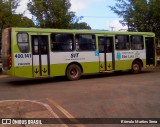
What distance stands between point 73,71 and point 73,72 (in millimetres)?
55

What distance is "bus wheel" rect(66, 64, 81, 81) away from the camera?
1812 cm

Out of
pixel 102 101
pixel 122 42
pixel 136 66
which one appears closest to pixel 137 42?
pixel 122 42

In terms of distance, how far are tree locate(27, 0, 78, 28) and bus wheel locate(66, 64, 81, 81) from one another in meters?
10.1

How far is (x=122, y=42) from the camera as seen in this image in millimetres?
20734

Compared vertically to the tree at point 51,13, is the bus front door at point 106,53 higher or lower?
lower

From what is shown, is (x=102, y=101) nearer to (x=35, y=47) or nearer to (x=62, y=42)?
(x=35, y=47)

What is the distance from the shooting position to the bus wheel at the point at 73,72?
18.1m

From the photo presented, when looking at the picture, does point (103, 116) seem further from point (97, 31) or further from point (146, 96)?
point (97, 31)

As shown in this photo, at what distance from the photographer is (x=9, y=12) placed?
25.5 m

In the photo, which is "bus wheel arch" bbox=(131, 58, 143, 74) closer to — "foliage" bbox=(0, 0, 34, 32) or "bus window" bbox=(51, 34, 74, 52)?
"bus window" bbox=(51, 34, 74, 52)

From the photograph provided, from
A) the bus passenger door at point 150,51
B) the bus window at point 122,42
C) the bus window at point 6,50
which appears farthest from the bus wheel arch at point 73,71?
the bus passenger door at point 150,51

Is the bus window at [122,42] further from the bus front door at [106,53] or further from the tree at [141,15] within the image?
the tree at [141,15]

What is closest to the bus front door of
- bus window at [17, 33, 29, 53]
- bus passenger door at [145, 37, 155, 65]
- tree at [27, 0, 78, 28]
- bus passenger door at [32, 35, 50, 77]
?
bus passenger door at [145, 37, 155, 65]

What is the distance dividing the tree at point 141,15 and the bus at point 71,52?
5994mm
